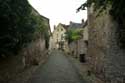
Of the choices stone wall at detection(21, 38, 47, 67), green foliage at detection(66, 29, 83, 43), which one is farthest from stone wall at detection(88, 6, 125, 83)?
green foliage at detection(66, 29, 83, 43)

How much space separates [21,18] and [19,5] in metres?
0.76

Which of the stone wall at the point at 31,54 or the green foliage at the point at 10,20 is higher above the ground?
the green foliage at the point at 10,20

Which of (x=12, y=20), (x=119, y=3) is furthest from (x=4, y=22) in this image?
(x=119, y=3)

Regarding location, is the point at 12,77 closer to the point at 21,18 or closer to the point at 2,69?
the point at 2,69

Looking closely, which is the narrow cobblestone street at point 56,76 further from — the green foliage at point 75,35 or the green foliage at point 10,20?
the green foliage at point 75,35

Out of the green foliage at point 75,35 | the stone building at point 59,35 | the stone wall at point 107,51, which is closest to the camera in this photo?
the stone wall at point 107,51

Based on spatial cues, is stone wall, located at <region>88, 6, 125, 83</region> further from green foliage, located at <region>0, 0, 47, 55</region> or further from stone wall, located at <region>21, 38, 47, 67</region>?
stone wall, located at <region>21, 38, 47, 67</region>

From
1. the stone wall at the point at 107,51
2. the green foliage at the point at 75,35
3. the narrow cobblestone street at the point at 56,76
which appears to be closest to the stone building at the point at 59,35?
the green foliage at the point at 75,35

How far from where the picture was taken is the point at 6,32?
7934 millimetres

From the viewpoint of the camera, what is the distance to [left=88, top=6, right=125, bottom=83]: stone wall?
792 centimetres

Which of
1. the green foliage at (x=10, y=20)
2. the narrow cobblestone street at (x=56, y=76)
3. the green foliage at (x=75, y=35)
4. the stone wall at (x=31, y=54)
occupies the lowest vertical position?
the narrow cobblestone street at (x=56, y=76)

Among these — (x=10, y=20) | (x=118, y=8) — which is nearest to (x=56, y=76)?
(x=10, y=20)

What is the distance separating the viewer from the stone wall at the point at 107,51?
26.0 feet

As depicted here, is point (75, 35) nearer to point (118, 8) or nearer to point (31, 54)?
point (31, 54)
